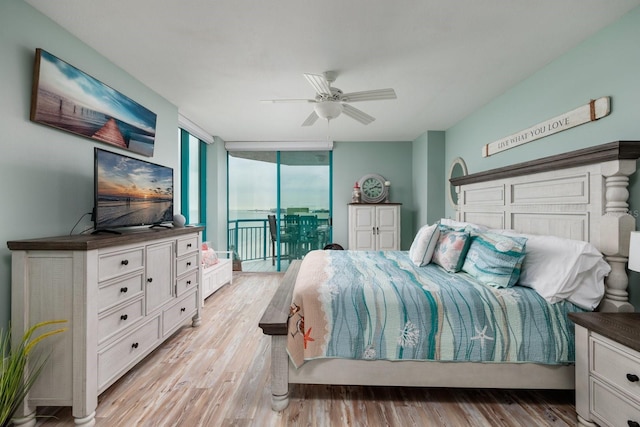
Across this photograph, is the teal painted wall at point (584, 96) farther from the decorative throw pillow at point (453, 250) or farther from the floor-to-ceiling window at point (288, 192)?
the floor-to-ceiling window at point (288, 192)

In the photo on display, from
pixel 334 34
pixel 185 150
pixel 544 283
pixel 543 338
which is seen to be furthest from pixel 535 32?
pixel 185 150

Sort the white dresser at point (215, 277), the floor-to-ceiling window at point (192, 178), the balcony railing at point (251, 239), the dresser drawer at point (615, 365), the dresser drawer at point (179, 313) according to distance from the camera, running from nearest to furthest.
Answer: the dresser drawer at point (615, 365)
the dresser drawer at point (179, 313)
the white dresser at point (215, 277)
the floor-to-ceiling window at point (192, 178)
the balcony railing at point (251, 239)

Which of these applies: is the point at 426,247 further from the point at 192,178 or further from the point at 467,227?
the point at 192,178

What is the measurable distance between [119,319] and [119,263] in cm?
36

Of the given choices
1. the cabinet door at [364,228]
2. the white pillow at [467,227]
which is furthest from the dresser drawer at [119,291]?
the cabinet door at [364,228]

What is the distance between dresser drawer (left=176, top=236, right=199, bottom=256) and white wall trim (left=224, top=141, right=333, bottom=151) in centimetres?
273

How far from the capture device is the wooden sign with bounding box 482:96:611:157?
190 centimetres

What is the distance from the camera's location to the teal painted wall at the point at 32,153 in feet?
5.21

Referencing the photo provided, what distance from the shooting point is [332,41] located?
2039mm

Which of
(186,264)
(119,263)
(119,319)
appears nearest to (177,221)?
(186,264)

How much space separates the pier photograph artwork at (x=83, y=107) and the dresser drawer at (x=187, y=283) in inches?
52.0

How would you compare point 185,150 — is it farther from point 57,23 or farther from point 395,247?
point 395,247

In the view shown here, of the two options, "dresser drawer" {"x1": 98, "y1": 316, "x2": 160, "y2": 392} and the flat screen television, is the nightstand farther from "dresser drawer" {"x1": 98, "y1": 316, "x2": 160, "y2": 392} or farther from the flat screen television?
the flat screen television

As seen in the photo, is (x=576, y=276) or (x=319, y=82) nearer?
(x=576, y=276)
